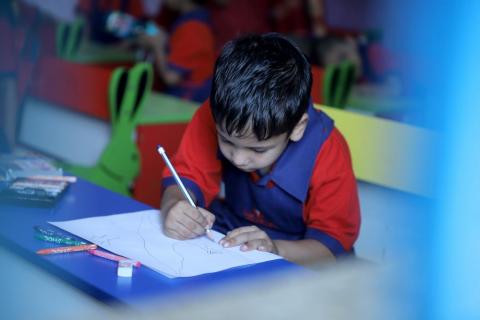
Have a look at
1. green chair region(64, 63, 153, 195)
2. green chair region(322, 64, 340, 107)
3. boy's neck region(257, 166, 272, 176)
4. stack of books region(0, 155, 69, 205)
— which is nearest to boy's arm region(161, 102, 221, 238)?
boy's neck region(257, 166, 272, 176)

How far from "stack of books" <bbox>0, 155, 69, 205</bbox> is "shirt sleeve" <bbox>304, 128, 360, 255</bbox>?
497mm

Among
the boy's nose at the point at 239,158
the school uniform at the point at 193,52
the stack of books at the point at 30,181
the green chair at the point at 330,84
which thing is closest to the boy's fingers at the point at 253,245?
the boy's nose at the point at 239,158

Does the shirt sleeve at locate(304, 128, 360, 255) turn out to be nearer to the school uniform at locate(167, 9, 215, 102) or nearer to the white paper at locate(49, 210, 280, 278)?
the white paper at locate(49, 210, 280, 278)

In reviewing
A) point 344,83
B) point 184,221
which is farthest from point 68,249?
point 344,83

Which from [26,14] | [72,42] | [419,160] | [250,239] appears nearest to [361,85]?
[72,42]

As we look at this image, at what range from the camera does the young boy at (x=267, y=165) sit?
49.6 inches

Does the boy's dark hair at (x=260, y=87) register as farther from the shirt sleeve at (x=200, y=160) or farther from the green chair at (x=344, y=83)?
the green chair at (x=344, y=83)

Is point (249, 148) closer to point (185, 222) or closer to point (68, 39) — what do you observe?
point (185, 222)

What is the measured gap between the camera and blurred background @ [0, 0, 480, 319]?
1.04 ft

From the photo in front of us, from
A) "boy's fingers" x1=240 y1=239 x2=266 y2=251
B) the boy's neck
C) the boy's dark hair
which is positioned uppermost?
the boy's dark hair

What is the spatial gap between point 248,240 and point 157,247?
0.51 ft

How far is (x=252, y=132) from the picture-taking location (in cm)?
127

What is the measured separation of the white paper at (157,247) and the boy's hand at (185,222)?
1cm

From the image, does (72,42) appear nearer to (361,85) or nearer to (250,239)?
(361,85)
